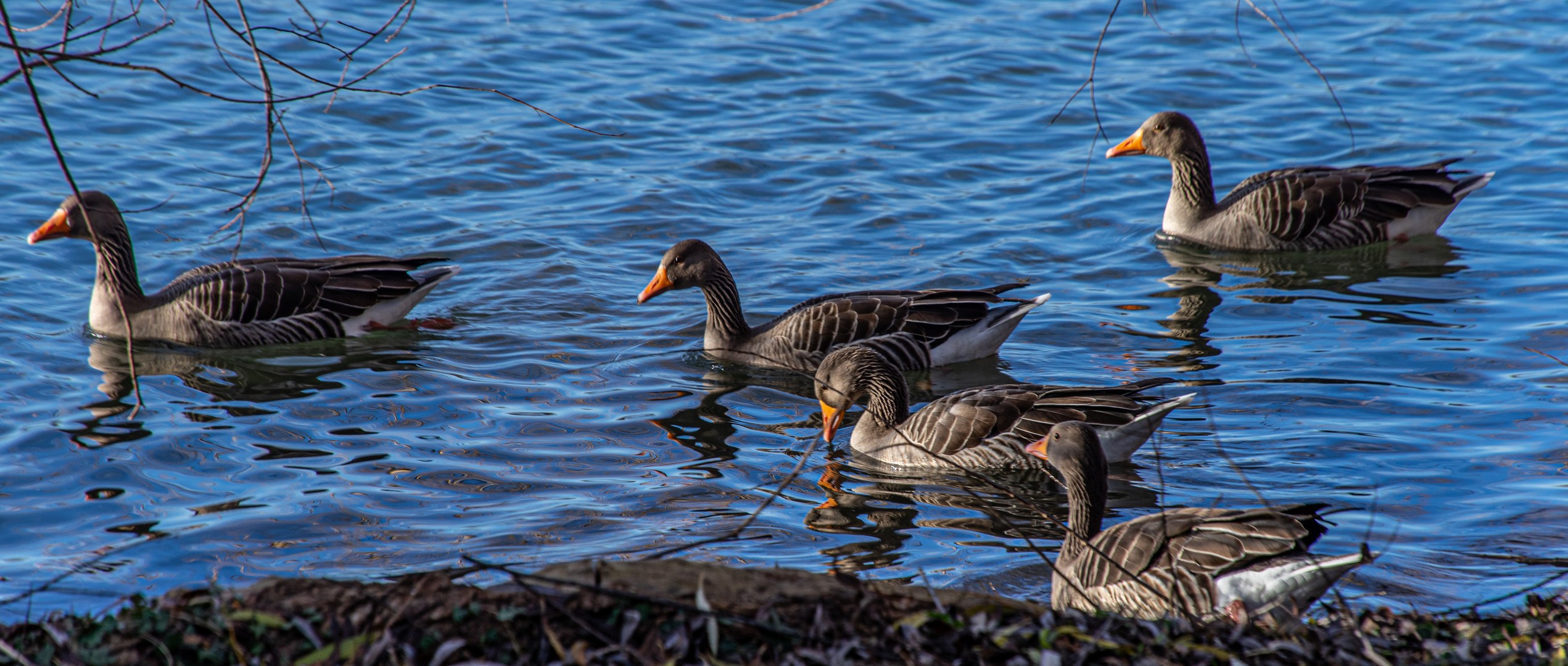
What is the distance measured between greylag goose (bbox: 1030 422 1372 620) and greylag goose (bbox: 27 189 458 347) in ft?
22.4

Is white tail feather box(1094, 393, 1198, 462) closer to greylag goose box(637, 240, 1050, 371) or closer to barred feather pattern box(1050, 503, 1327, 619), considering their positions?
barred feather pattern box(1050, 503, 1327, 619)

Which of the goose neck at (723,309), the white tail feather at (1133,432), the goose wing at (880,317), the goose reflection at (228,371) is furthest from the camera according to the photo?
the goose neck at (723,309)

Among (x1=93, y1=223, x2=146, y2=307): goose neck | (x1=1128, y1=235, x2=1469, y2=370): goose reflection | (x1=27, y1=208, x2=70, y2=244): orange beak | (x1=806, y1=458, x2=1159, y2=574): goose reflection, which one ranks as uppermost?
(x1=27, y1=208, x2=70, y2=244): orange beak

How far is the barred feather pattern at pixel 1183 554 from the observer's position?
5496mm

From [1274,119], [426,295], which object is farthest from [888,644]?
[1274,119]

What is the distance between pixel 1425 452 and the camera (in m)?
8.06

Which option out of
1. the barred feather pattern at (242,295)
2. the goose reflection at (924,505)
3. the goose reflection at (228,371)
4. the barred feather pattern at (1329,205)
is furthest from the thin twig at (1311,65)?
the barred feather pattern at (242,295)

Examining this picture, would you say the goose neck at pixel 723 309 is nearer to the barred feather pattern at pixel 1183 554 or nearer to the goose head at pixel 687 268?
the goose head at pixel 687 268

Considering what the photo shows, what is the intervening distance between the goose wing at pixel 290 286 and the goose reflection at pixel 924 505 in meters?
4.66

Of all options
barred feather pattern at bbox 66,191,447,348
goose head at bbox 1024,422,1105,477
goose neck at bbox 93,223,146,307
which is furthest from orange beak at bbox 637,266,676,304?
goose head at bbox 1024,422,1105,477

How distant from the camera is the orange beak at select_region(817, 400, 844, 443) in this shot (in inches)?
336

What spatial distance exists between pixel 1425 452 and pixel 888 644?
5461 millimetres

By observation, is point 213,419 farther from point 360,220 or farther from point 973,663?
point 973,663

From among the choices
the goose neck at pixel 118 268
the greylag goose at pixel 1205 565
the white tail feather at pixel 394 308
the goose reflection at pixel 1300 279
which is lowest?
the goose reflection at pixel 1300 279
